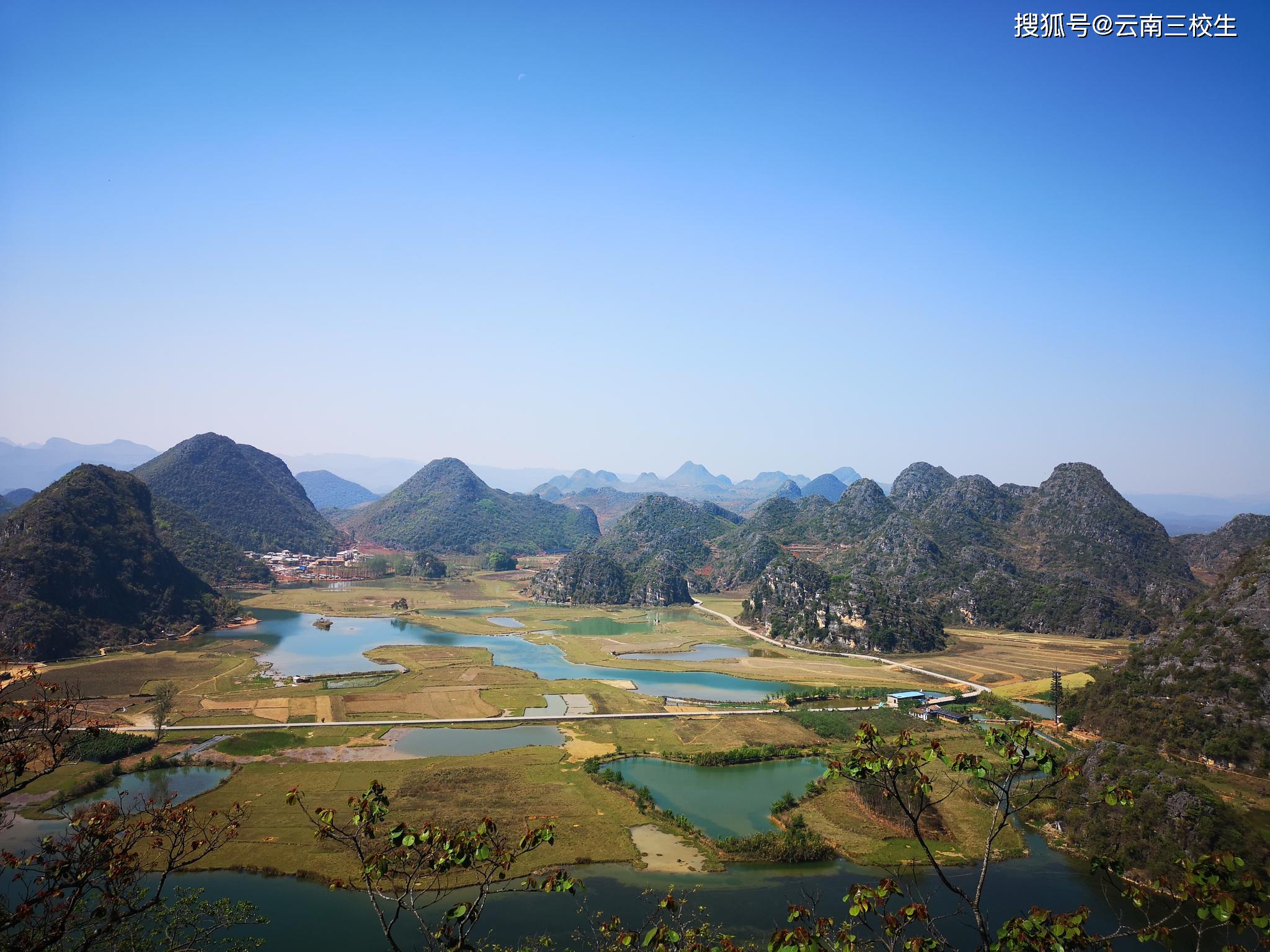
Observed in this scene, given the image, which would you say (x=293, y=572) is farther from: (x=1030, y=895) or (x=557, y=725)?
(x=1030, y=895)

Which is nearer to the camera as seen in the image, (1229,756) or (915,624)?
(1229,756)

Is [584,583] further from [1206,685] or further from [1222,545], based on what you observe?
[1222,545]

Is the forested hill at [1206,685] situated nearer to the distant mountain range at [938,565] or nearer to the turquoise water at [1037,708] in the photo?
the turquoise water at [1037,708]

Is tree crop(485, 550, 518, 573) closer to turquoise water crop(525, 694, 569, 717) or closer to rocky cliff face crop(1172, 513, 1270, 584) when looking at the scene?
turquoise water crop(525, 694, 569, 717)

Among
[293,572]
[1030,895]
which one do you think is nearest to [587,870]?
[1030,895]

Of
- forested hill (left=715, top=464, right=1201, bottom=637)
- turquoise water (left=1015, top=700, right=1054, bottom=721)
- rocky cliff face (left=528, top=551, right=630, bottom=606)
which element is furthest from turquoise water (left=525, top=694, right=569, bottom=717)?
rocky cliff face (left=528, top=551, right=630, bottom=606)
